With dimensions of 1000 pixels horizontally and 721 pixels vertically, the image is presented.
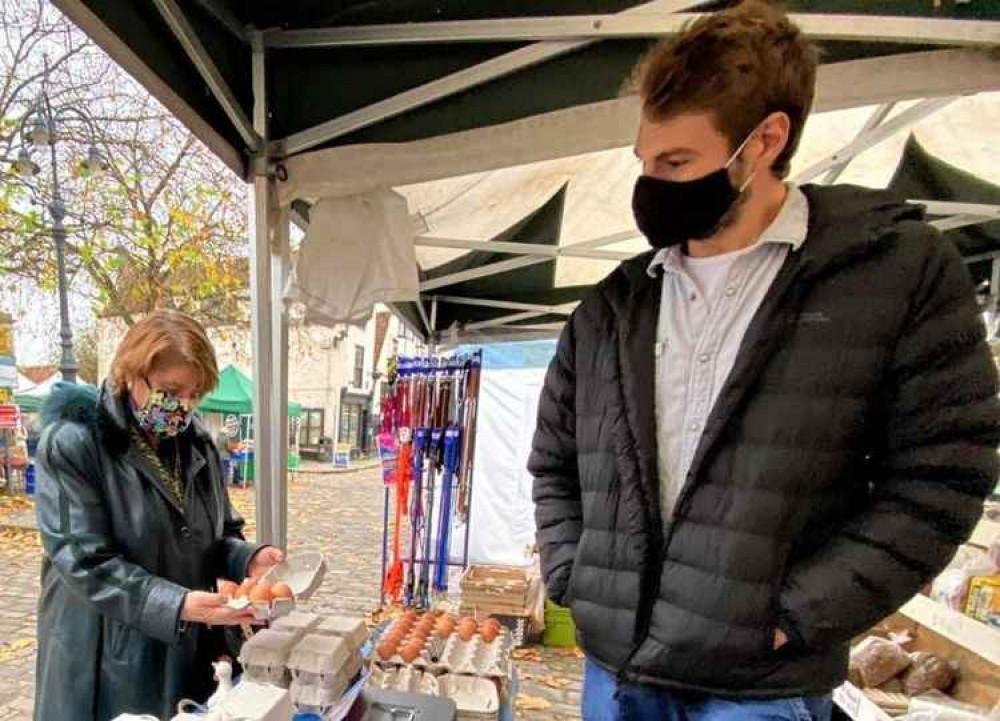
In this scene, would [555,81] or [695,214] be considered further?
[555,81]

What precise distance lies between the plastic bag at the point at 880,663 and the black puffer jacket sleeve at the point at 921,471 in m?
1.52

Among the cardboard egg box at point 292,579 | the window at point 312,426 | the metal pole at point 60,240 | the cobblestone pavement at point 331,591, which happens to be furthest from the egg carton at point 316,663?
the window at point 312,426

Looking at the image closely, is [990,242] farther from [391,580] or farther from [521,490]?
[391,580]

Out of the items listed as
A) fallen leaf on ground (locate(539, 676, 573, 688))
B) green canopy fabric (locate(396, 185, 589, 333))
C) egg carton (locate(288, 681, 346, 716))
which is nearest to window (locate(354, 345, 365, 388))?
green canopy fabric (locate(396, 185, 589, 333))

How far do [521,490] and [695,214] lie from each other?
4796mm

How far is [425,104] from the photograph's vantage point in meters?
2.00

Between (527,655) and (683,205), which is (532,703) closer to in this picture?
(527,655)

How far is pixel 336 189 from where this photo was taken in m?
2.14

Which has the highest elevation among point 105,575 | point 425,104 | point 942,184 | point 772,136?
point 942,184

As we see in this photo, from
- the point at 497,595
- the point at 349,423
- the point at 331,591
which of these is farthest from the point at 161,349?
the point at 349,423

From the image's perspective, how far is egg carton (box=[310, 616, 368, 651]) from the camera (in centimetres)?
154

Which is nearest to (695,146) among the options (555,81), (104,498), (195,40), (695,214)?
(695,214)

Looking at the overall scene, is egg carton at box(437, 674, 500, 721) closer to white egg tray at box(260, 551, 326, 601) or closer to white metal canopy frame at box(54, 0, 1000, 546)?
white egg tray at box(260, 551, 326, 601)

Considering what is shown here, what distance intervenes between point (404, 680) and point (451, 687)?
0.43ft
